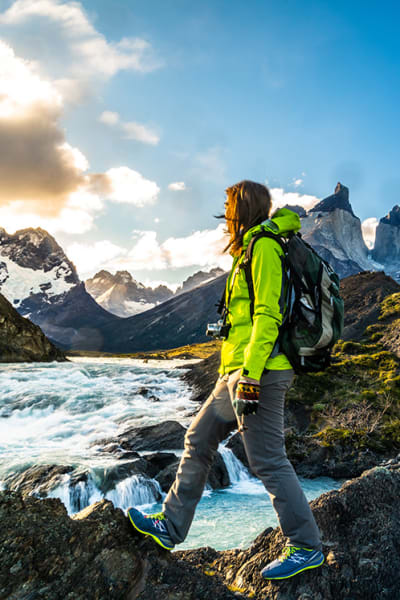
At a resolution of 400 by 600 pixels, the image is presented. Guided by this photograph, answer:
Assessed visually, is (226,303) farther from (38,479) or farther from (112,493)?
(38,479)

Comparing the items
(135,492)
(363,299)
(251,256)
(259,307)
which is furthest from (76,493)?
(363,299)

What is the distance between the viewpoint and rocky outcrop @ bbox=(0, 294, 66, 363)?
49.7 meters

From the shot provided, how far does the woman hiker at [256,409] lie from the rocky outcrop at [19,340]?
5196cm

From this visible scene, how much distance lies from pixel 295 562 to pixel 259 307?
2.14 meters

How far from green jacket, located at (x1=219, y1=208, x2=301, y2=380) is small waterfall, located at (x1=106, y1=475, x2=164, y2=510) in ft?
34.7

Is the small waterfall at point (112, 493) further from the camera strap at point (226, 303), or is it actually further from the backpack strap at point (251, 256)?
the backpack strap at point (251, 256)

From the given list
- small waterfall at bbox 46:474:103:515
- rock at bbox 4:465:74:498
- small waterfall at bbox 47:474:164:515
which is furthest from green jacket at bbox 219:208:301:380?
rock at bbox 4:465:74:498

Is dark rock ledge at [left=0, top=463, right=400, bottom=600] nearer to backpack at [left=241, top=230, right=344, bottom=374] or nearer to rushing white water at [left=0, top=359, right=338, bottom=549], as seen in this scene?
backpack at [left=241, top=230, right=344, bottom=374]

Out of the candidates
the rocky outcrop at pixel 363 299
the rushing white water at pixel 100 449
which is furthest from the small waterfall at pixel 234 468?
the rocky outcrop at pixel 363 299

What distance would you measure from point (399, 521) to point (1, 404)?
26.3 m

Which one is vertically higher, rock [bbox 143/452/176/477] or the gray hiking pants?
the gray hiking pants

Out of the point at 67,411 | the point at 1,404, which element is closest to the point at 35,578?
the point at 67,411

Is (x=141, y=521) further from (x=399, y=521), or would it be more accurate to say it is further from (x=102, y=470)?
(x=102, y=470)

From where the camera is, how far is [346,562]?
331cm
